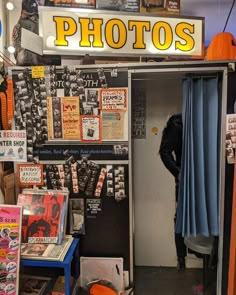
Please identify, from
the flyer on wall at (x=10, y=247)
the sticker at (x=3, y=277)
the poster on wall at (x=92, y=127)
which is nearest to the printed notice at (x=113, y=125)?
the poster on wall at (x=92, y=127)

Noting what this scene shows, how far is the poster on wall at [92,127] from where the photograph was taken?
2127 millimetres

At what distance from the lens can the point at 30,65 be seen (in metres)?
2.16

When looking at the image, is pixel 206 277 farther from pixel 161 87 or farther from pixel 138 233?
pixel 161 87

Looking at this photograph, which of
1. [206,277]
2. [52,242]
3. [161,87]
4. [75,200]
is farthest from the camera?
[161,87]

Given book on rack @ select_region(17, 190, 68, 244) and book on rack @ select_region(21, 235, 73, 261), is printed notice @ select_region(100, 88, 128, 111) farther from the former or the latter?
book on rack @ select_region(21, 235, 73, 261)

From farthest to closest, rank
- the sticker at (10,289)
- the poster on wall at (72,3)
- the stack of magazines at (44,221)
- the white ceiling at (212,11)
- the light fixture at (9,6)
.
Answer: the white ceiling at (212,11) < the light fixture at (9,6) < the poster on wall at (72,3) < the stack of magazines at (44,221) < the sticker at (10,289)

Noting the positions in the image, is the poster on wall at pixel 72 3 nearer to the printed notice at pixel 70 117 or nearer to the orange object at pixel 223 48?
the printed notice at pixel 70 117

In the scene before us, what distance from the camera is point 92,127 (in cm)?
213

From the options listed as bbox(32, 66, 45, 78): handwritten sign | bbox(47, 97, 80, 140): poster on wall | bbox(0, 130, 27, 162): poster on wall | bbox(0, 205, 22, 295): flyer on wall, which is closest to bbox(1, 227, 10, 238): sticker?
bbox(0, 205, 22, 295): flyer on wall

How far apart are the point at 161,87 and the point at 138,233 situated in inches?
57.3

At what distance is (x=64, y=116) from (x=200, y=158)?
40.8 inches

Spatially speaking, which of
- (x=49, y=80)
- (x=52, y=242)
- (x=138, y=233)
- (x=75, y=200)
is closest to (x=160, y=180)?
(x=138, y=233)

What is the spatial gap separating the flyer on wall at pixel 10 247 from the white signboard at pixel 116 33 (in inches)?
46.5

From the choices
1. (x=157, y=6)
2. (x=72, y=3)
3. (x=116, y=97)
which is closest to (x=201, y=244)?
(x=116, y=97)
